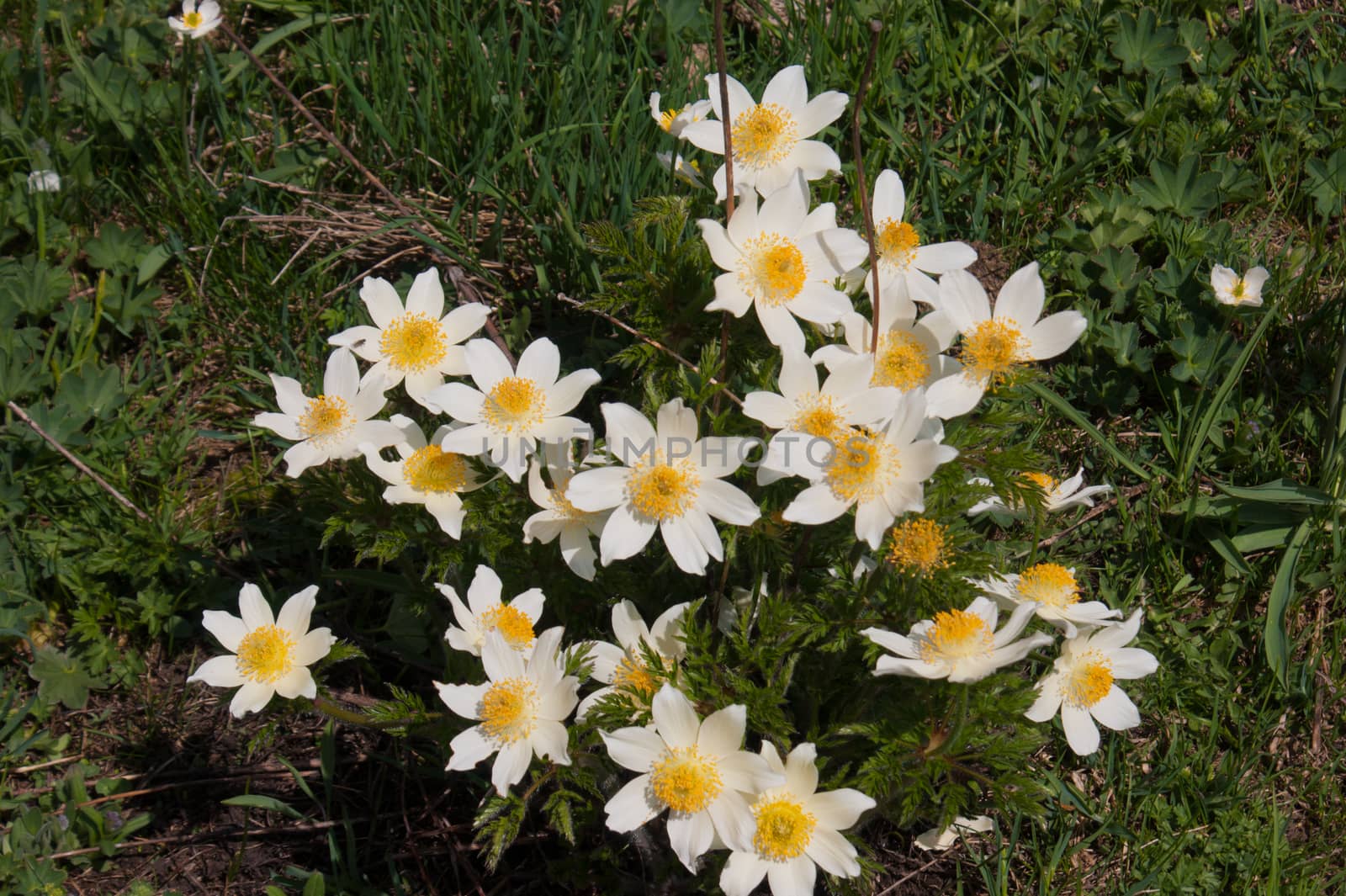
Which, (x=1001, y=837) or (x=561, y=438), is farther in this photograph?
(x=1001, y=837)

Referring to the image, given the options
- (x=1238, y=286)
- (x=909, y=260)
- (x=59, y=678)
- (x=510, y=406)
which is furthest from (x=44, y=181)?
(x=1238, y=286)

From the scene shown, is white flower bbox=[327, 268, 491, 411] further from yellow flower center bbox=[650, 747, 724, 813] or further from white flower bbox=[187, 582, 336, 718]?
yellow flower center bbox=[650, 747, 724, 813]

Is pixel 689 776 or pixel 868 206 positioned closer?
pixel 689 776

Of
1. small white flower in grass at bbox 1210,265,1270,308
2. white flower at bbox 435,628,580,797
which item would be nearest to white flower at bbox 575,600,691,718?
white flower at bbox 435,628,580,797

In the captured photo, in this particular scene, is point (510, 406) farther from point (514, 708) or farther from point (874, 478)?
point (874, 478)

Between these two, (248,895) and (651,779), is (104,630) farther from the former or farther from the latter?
(651,779)

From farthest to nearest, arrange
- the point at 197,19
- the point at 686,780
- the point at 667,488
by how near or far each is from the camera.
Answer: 1. the point at 197,19
2. the point at 667,488
3. the point at 686,780

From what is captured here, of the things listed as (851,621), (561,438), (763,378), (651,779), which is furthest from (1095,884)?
(561,438)
